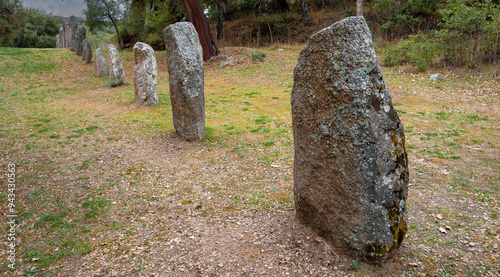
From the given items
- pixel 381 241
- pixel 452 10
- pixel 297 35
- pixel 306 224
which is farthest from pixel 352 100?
pixel 297 35

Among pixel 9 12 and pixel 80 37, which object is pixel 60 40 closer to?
pixel 9 12

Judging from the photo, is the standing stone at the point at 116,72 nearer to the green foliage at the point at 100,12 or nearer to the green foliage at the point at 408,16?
the green foliage at the point at 100,12

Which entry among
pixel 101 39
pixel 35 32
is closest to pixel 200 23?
pixel 35 32

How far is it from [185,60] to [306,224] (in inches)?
207

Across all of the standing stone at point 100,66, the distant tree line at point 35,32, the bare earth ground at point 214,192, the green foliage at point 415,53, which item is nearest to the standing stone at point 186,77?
the bare earth ground at point 214,192

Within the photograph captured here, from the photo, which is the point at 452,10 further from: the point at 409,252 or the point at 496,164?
the point at 409,252

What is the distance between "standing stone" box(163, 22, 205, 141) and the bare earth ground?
2.04 feet

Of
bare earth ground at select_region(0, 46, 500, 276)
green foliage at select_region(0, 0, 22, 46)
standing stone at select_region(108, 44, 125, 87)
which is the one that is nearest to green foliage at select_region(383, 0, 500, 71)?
bare earth ground at select_region(0, 46, 500, 276)

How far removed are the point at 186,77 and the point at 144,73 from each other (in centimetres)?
458

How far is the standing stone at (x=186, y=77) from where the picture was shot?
7.65 m

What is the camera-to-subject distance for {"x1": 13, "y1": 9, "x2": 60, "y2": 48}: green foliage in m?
34.4

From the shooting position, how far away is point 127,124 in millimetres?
9836

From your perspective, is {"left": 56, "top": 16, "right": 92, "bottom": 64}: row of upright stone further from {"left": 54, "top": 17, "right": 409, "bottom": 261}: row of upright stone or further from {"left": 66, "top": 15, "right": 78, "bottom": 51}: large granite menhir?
{"left": 54, "top": 17, "right": 409, "bottom": 261}: row of upright stone

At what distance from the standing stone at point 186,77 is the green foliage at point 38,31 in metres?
36.1
